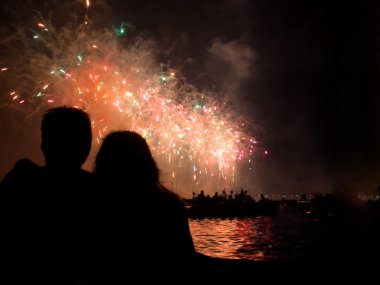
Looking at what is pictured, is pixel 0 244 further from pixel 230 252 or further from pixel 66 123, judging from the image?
pixel 230 252

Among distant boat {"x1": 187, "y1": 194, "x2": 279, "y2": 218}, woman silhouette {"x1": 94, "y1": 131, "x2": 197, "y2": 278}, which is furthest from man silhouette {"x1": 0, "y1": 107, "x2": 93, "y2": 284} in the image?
distant boat {"x1": 187, "y1": 194, "x2": 279, "y2": 218}

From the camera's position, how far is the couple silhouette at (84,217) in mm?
1554

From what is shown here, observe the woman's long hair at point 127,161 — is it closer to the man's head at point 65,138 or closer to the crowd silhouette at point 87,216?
the crowd silhouette at point 87,216

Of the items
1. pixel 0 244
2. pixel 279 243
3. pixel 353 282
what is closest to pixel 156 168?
pixel 0 244

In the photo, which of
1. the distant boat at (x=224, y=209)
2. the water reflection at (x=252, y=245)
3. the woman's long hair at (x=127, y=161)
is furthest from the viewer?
the distant boat at (x=224, y=209)

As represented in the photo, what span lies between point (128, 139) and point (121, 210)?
Result: 536 mm

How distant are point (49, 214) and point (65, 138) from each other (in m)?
0.48

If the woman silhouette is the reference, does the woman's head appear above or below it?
above

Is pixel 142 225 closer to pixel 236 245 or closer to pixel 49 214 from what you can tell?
pixel 49 214

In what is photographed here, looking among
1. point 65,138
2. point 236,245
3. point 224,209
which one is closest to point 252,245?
point 236,245

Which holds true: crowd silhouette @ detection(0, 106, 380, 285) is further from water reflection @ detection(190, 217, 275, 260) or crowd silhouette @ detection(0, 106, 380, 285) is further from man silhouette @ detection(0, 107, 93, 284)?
water reflection @ detection(190, 217, 275, 260)

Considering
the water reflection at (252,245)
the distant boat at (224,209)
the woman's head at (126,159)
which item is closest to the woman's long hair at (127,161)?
the woman's head at (126,159)

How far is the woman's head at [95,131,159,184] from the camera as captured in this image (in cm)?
203

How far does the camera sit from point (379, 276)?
4.72 metres
